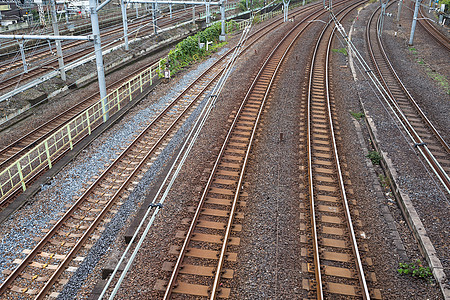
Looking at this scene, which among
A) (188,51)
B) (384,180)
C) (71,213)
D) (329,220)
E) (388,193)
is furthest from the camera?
(188,51)

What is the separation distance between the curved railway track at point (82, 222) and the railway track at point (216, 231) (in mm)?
2403

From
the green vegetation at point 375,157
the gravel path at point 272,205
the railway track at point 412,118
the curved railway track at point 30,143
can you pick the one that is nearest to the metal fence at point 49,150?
the curved railway track at point 30,143

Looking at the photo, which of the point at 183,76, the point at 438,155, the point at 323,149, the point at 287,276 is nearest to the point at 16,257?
the point at 287,276

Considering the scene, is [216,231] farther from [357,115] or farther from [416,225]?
[357,115]

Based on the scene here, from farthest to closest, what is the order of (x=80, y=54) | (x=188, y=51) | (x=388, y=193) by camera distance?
(x=80, y=54) < (x=188, y=51) < (x=388, y=193)

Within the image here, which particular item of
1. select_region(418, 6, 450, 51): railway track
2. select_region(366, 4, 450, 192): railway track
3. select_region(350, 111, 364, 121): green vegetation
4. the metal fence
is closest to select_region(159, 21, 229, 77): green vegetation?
the metal fence

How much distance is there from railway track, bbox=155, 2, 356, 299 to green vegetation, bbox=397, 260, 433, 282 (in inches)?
147

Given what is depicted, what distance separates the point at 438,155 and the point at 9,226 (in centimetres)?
1389

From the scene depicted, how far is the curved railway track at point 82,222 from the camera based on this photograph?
8.20 metres

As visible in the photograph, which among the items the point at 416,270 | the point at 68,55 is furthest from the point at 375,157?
the point at 68,55

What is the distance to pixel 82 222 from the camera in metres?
10.1

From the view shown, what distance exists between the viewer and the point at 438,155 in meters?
13.2

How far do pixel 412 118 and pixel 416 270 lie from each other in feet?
32.6

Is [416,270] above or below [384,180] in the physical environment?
below
